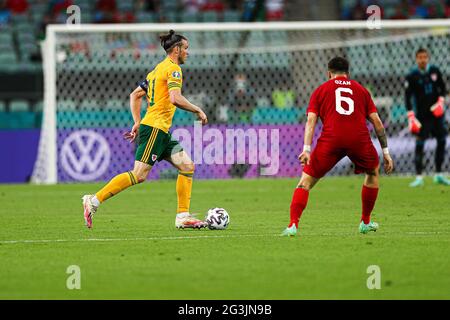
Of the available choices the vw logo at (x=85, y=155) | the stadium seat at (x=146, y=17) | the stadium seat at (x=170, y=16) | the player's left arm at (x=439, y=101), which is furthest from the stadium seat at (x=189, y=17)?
the player's left arm at (x=439, y=101)

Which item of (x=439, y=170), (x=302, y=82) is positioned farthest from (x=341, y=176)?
(x=439, y=170)

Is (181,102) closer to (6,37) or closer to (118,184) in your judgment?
(118,184)

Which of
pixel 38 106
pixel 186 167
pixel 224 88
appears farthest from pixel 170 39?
pixel 38 106

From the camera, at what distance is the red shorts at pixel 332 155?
11.5m

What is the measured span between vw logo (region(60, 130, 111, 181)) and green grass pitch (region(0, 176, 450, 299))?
529 cm

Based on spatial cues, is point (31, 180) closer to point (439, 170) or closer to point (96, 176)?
point (96, 176)

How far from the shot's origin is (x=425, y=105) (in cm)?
2070

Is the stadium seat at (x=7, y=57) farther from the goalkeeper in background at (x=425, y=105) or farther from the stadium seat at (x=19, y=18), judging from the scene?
the goalkeeper in background at (x=425, y=105)

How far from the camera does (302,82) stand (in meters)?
25.2

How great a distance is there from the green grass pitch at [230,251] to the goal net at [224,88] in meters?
5.60

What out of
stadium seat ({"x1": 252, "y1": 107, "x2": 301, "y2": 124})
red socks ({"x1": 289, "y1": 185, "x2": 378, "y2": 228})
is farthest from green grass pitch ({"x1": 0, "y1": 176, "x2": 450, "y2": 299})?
stadium seat ({"x1": 252, "y1": 107, "x2": 301, "y2": 124})

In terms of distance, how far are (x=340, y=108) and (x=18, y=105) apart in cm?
1633

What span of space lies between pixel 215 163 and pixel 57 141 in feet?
11.2

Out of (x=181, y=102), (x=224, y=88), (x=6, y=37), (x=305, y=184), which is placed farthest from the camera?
(x=6, y=37)
